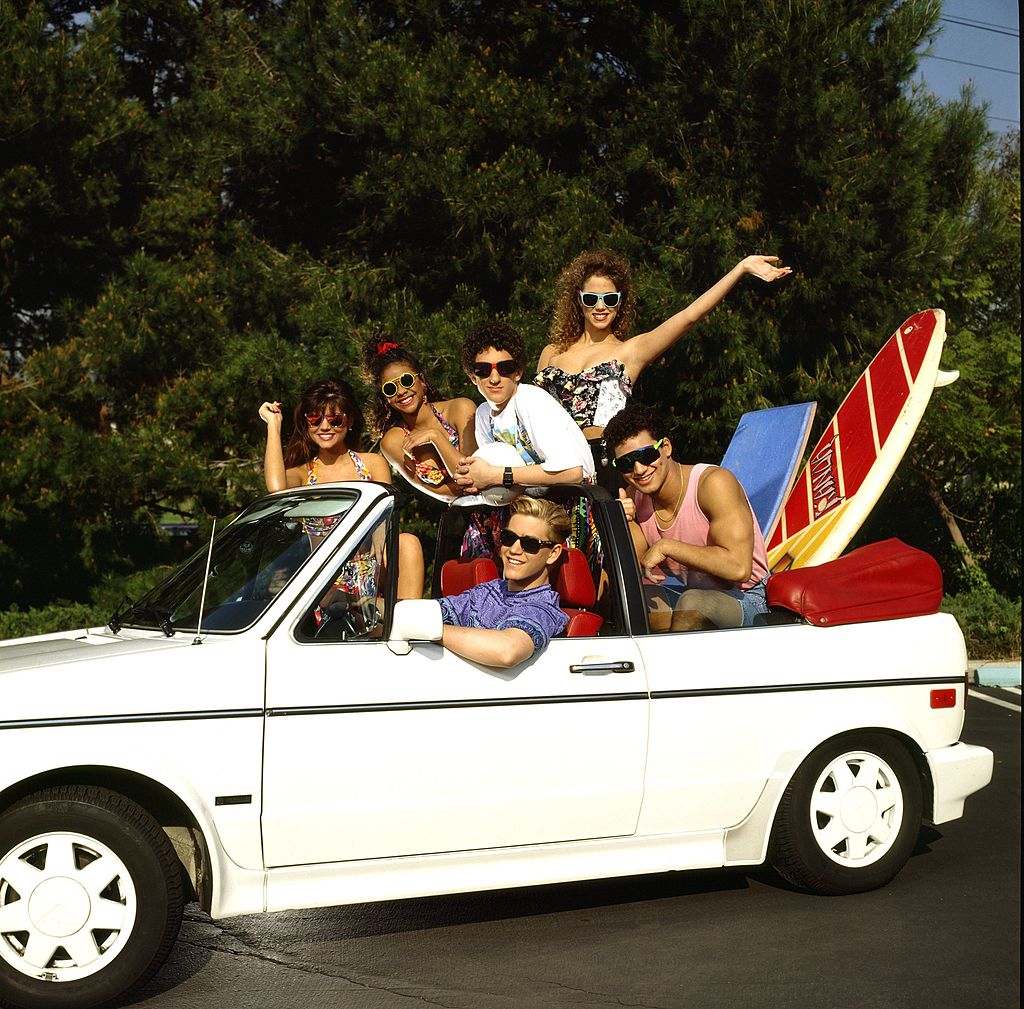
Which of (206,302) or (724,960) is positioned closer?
(724,960)

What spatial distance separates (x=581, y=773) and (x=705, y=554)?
1183 mm

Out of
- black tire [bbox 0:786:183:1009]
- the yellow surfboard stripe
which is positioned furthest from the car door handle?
the yellow surfboard stripe

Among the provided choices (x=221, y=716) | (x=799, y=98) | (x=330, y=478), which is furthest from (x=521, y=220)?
(x=221, y=716)

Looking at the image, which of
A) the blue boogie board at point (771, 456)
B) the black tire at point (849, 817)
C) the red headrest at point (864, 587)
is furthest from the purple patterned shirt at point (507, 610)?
the blue boogie board at point (771, 456)

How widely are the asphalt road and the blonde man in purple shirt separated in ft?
3.51

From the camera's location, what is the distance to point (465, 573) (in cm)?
519

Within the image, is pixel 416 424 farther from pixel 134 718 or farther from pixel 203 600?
pixel 134 718

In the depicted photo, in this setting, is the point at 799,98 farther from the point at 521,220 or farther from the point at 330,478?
the point at 330,478

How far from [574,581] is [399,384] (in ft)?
4.42

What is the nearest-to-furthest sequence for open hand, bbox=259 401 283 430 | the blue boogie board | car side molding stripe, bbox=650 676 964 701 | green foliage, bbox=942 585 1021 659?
1. car side molding stripe, bbox=650 676 964 701
2. open hand, bbox=259 401 283 430
3. the blue boogie board
4. green foliage, bbox=942 585 1021 659

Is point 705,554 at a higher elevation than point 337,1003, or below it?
higher

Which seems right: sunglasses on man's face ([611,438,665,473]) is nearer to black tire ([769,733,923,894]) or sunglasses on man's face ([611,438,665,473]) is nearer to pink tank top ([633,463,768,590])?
pink tank top ([633,463,768,590])

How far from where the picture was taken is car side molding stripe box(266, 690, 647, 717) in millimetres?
4176

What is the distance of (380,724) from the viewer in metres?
4.26
